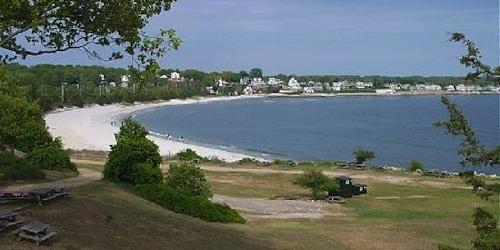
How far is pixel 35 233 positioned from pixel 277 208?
58.3 ft

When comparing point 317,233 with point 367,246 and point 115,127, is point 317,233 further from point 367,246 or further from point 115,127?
point 115,127

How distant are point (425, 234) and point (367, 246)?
3998 millimetres

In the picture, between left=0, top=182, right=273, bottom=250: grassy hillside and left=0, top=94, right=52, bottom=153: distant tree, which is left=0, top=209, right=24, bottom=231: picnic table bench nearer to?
left=0, top=182, right=273, bottom=250: grassy hillside

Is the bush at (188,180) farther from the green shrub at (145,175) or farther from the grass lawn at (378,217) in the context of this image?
the grass lawn at (378,217)

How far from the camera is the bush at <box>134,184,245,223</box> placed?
70.0 ft

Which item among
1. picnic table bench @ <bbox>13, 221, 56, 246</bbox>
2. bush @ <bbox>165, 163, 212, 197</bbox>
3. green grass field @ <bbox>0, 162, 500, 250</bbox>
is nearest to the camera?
picnic table bench @ <bbox>13, 221, 56, 246</bbox>

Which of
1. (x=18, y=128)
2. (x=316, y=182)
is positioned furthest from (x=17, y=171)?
(x=316, y=182)

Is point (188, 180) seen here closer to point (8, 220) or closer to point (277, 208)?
point (277, 208)

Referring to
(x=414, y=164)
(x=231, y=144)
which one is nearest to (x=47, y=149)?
(x=414, y=164)

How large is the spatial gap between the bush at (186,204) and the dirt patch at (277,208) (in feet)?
11.8

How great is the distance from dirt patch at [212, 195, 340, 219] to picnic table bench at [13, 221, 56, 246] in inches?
498

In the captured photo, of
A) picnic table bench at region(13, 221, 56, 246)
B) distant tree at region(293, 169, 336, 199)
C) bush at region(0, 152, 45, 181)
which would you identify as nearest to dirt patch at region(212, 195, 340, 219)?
distant tree at region(293, 169, 336, 199)

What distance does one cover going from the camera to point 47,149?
29.4 meters

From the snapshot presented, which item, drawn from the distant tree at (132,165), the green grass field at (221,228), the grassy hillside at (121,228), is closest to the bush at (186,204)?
the green grass field at (221,228)
